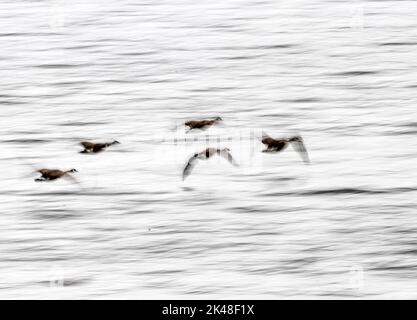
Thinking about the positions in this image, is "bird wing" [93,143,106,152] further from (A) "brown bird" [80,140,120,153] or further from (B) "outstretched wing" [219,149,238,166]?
(B) "outstretched wing" [219,149,238,166]

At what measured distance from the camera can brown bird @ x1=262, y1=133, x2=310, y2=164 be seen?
810 centimetres

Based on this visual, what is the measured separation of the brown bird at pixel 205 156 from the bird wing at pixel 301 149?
1.41ft

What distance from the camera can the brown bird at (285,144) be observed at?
8097 millimetres

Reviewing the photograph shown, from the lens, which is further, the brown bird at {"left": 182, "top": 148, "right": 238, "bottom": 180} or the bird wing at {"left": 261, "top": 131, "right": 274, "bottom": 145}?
the bird wing at {"left": 261, "top": 131, "right": 274, "bottom": 145}

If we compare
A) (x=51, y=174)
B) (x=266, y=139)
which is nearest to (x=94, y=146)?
(x=51, y=174)

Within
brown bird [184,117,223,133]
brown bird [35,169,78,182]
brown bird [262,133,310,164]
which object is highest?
brown bird [184,117,223,133]

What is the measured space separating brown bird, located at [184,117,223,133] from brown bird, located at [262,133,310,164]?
432 mm

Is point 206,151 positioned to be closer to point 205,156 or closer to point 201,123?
point 205,156

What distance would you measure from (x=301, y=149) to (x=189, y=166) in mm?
751

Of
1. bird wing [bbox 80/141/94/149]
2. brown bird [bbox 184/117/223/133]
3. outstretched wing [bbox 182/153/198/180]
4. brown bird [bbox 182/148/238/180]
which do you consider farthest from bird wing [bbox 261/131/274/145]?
bird wing [bbox 80/141/94/149]

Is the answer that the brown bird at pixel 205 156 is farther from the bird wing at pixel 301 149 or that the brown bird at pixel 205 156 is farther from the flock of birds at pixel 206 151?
the bird wing at pixel 301 149

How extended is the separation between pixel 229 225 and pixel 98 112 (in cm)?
196

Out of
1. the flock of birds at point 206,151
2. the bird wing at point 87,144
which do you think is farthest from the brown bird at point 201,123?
the bird wing at point 87,144
